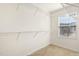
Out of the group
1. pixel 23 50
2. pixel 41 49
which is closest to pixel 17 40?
pixel 23 50

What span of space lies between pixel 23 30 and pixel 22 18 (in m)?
0.11

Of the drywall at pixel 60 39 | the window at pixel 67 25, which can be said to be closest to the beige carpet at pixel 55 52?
A: the drywall at pixel 60 39

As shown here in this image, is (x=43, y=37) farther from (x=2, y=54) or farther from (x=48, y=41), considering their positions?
(x=2, y=54)

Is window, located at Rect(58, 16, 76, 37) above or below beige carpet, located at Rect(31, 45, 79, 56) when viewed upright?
above

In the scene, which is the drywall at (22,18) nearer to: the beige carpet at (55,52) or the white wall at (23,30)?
the white wall at (23,30)

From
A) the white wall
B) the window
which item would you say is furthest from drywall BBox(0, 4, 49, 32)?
the window

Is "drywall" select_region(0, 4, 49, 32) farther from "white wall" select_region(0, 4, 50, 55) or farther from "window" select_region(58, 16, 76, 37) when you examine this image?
"window" select_region(58, 16, 76, 37)

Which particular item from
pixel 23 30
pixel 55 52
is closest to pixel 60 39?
pixel 55 52

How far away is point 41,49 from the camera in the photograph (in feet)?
4.32

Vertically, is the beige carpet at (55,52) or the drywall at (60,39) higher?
the drywall at (60,39)

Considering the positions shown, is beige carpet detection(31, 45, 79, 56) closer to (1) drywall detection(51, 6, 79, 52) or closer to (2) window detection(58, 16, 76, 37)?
(1) drywall detection(51, 6, 79, 52)

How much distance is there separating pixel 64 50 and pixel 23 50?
0.39 meters

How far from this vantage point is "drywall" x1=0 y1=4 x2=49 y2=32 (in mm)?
1294

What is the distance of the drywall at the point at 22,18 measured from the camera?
1.29 m
